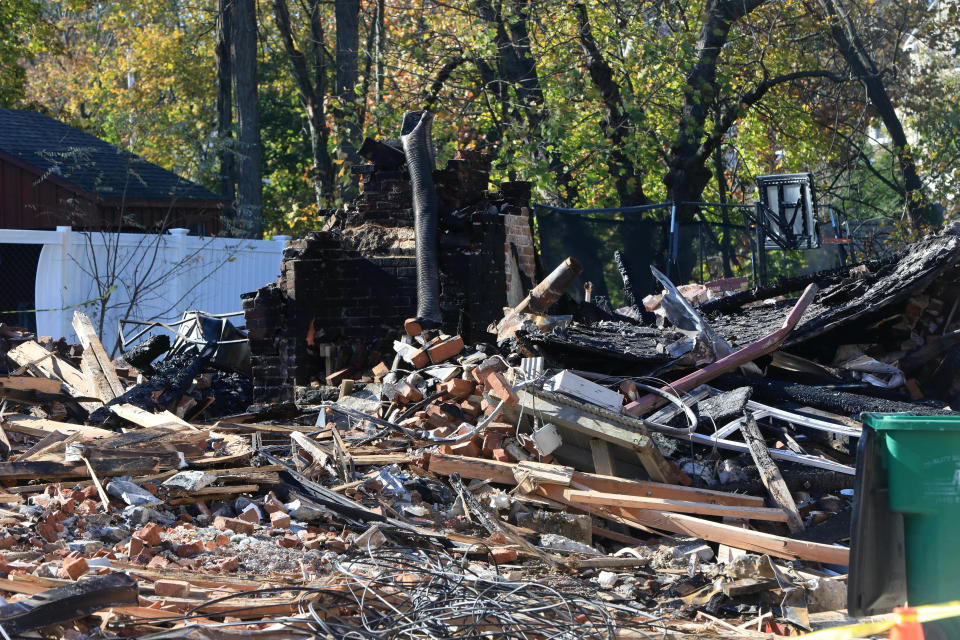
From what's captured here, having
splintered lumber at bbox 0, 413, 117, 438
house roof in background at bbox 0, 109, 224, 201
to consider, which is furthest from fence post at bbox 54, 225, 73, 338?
splintered lumber at bbox 0, 413, 117, 438

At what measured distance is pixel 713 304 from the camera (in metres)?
10.4

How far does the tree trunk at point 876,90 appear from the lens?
17.4 m

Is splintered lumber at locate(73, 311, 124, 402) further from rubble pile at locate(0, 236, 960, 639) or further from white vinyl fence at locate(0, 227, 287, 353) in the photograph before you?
white vinyl fence at locate(0, 227, 287, 353)

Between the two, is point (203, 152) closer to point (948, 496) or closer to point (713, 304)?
point (713, 304)

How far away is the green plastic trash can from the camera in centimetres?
372

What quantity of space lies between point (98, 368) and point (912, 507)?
7790 mm

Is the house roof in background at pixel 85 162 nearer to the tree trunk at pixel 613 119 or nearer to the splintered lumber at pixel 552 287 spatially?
the tree trunk at pixel 613 119

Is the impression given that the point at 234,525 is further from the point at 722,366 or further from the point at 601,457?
the point at 722,366

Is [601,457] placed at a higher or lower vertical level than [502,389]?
lower

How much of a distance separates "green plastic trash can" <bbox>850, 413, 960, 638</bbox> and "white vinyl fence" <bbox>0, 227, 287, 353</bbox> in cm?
1085

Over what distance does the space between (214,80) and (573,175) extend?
19217 millimetres

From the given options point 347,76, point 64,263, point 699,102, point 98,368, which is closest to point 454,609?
Answer: point 98,368

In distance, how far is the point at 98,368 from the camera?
931cm

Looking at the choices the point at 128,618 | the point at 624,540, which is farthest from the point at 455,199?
the point at 128,618
